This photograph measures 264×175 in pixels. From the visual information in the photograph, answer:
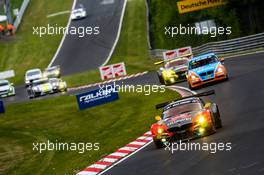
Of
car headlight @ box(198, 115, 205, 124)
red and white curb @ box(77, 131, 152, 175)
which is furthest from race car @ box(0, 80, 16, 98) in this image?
car headlight @ box(198, 115, 205, 124)

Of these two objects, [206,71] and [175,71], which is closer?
[206,71]

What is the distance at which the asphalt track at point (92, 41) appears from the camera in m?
63.8

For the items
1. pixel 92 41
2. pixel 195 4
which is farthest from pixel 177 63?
pixel 92 41

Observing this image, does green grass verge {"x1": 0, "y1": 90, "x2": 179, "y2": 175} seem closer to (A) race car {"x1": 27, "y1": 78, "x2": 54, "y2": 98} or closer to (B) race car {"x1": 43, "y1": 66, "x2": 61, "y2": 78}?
(A) race car {"x1": 27, "y1": 78, "x2": 54, "y2": 98}

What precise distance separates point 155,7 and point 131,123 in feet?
142

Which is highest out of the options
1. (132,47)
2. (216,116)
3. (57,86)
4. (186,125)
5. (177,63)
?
(132,47)

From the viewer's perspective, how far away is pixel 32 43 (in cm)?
7269

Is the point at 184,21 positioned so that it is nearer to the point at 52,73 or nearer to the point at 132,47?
the point at 132,47

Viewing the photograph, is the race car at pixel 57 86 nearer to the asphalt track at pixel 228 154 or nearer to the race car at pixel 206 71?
the race car at pixel 206 71

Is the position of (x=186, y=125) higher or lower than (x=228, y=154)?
higher

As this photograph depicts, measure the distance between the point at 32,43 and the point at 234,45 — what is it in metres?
29.1

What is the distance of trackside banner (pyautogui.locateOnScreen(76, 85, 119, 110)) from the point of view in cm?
3183

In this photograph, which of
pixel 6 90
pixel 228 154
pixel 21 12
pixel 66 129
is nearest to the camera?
pixel 228 154

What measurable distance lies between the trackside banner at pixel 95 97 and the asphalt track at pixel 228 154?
23.4 ft
